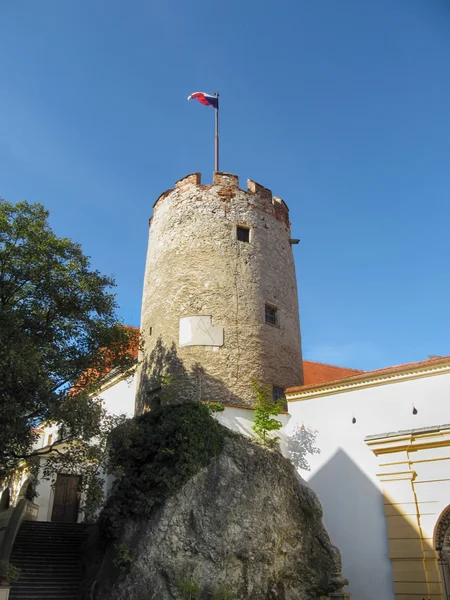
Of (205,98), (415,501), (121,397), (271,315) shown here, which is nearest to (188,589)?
(415,501)

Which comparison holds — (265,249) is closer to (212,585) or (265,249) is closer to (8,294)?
(8,294)

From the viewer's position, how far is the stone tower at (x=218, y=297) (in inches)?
643

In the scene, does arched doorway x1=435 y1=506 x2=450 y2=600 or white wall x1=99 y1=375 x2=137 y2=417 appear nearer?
arched doorway x1=435 y1=506 x2=450 y2=600

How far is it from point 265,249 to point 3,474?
10818 mm

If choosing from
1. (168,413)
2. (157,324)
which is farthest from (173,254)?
(168,413)

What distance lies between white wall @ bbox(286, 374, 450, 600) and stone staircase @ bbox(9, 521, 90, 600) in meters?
7.13

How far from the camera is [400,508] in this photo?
13.1m

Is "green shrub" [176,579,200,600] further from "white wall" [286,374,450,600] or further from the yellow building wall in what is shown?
the yellow building wall

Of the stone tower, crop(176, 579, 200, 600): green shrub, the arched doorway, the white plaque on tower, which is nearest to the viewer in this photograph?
crop(176, 579, 200, 600): green shrub

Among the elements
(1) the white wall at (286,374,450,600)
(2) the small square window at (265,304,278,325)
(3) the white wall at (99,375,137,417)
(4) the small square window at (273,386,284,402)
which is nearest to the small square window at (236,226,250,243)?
(2) the small square window at (265,304,278,325)

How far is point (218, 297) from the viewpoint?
17.2 m

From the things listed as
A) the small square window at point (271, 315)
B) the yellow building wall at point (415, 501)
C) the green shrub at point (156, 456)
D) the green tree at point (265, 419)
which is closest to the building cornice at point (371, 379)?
the green tree at point (265, 419)

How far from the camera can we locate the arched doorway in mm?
12375

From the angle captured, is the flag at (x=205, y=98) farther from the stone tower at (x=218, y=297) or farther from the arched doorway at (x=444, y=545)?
the arched doorway at (x=444, y=545)
